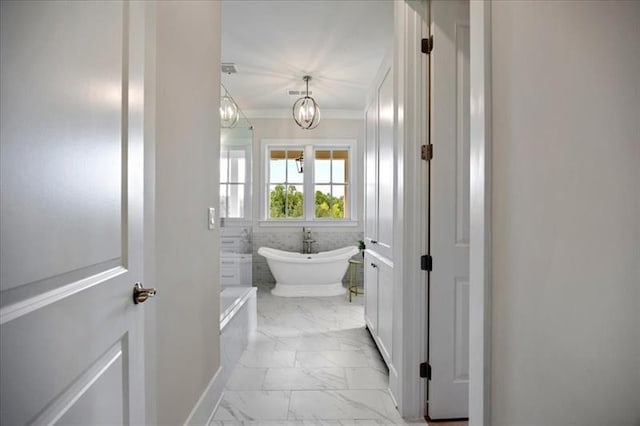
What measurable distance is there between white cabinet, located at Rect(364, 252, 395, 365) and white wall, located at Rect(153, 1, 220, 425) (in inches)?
44.8

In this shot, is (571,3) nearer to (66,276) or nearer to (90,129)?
(90,129)

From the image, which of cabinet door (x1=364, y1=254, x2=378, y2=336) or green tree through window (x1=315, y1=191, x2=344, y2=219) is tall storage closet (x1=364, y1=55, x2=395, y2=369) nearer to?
cabinet door (x1=364, y1=254, x2=378, y2=336)

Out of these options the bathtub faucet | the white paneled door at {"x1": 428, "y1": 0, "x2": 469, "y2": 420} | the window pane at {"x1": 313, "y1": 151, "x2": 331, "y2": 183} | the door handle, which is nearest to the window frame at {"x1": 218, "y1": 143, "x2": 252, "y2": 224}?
the bathtub faucet

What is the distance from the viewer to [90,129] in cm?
72

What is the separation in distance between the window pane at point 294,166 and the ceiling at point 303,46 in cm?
91

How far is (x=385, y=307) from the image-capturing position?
2402 mm

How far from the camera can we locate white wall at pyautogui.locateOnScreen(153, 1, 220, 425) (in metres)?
1.32

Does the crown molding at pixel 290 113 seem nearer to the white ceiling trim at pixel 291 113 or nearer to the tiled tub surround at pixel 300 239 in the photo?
the white ceiling trim at pixel 291 113

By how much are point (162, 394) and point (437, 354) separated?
136 cm

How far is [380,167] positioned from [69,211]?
2.25m

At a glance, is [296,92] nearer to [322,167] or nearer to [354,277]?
[322,167]

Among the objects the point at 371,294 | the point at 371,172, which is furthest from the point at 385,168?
the point at 371,294

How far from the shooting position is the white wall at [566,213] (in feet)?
2.49

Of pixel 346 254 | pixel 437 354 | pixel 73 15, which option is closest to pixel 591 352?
pixel 437 354
